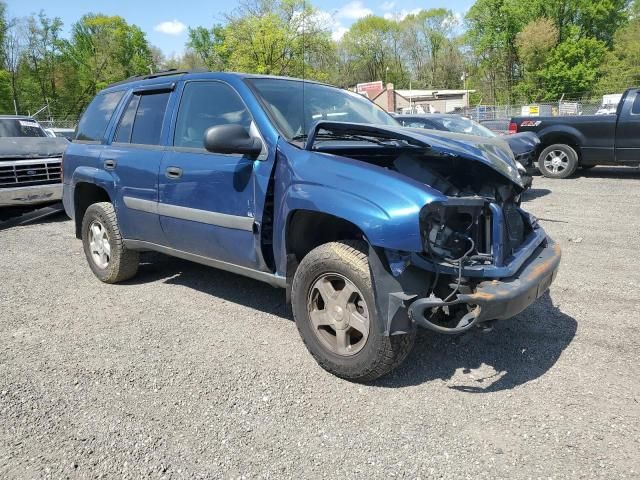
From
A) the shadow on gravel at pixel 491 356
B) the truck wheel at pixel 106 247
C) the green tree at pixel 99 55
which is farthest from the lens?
the green tree at pixel 99 55

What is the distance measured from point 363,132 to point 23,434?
2.56m

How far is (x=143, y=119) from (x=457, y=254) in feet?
10.2

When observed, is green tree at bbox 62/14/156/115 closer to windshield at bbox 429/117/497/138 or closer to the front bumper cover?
windshield at bbox 429/117/497/138

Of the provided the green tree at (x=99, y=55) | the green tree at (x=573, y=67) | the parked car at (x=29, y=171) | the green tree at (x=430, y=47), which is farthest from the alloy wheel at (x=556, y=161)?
the green tree at (x=430, y=47)

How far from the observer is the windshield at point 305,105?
145 inches

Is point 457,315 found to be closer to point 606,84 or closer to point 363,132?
point 363,132

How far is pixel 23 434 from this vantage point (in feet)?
9.03

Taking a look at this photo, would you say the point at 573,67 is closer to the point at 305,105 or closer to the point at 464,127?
the point at 464,127

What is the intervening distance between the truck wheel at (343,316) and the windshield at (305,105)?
0.95 metres

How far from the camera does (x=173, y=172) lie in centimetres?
407

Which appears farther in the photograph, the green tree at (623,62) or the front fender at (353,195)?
the green tree at (623,62)

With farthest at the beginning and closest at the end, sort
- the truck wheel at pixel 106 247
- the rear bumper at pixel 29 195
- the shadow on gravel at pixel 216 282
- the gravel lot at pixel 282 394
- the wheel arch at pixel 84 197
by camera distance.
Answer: the rear bumper at pixel 29 195
the wheel arch at pixel 84 197
the truck wheel at pixel 106 247
the shadow on gravel at pixel 216 282
the gravel lot at pixel 282 394

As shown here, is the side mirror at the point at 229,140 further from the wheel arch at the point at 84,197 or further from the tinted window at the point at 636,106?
the tinted window at the point at 636,106

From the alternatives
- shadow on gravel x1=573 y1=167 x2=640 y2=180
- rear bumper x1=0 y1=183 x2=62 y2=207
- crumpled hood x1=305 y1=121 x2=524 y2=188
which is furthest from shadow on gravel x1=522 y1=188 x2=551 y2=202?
rear bumper x1=0 y1=183 x2=62 y2=207
